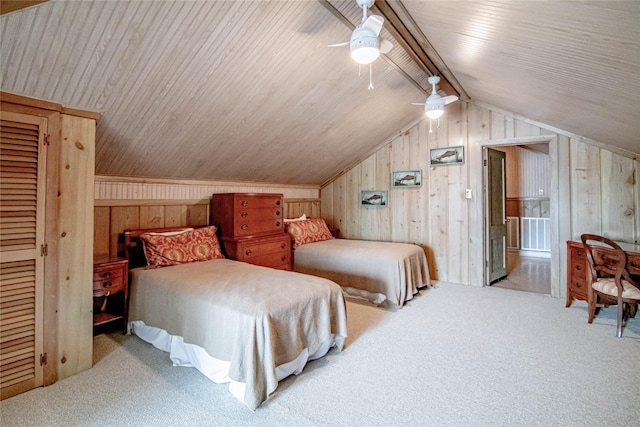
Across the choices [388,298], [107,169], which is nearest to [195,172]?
[107,169]

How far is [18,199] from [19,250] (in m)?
0.33

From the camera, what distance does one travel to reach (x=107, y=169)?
308 centimetres

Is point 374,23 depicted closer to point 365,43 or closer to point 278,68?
point 365,43

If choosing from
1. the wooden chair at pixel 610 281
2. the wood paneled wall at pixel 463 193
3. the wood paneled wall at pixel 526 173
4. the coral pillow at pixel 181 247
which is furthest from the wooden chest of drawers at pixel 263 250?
the wood paneled wall at pixel 526 173

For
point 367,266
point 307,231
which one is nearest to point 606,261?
point 367,266

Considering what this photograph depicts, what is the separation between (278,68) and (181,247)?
200 centimetres

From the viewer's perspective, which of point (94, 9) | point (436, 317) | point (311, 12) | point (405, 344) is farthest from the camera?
point (436, 317)

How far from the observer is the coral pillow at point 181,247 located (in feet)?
9.93

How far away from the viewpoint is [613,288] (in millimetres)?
2838

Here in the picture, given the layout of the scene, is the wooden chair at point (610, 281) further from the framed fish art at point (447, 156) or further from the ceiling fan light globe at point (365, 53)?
the ceiling fan light globe at point (365, 53)

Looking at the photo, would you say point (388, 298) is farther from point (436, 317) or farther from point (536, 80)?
point (536, 80)

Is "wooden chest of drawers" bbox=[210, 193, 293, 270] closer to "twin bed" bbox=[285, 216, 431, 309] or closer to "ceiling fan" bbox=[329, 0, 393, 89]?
"twin bed" bbox=[285, 216, 431, 309]

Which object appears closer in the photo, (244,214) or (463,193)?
(244,214)

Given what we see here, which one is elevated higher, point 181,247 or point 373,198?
point 373,198
